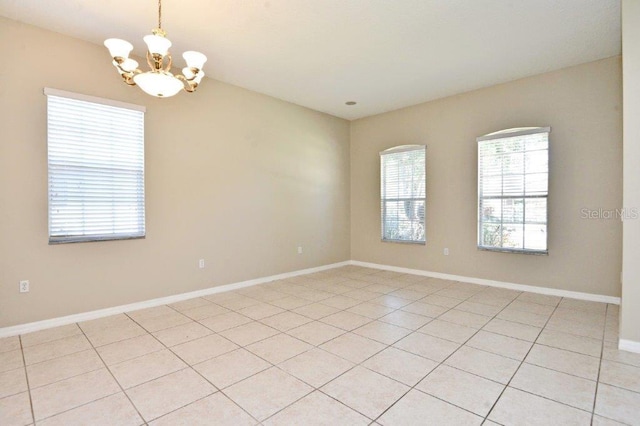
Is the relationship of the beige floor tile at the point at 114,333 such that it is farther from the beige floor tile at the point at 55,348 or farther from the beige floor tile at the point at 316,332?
the beige floor tile at the point at 316,332

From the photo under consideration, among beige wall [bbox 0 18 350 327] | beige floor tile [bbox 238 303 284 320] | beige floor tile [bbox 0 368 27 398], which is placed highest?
beige wall [bbox 0 18 350 327]

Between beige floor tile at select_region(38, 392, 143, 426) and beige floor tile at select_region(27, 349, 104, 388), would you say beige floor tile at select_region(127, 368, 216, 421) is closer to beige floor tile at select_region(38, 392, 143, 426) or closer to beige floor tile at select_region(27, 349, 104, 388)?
beige floor tile at select_region(38, 392, 143, 426)

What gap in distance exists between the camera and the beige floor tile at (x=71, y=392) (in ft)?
6.38

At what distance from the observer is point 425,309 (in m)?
3.76

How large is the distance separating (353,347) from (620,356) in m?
2.11

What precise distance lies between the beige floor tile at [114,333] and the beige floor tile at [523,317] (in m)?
3.75

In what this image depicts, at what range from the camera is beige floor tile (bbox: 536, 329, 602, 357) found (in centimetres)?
267

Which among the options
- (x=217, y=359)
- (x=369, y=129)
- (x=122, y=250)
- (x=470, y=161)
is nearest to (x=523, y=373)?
(x=217, y=359)

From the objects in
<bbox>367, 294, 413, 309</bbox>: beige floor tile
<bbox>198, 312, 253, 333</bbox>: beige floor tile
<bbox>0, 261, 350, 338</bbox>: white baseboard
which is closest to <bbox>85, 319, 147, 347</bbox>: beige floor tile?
<bbox>0, 261, 350, 338</bbox>: white baseboard

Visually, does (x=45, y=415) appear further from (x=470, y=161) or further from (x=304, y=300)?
(x=470, y=161)

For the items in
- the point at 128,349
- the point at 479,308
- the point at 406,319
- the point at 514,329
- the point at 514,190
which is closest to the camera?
the point at 128,349

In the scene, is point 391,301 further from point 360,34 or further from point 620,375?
point 360,34

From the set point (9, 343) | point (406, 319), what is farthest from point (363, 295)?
point (9, 343)

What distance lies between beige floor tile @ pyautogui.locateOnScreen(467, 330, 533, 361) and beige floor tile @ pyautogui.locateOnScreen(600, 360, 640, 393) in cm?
49
